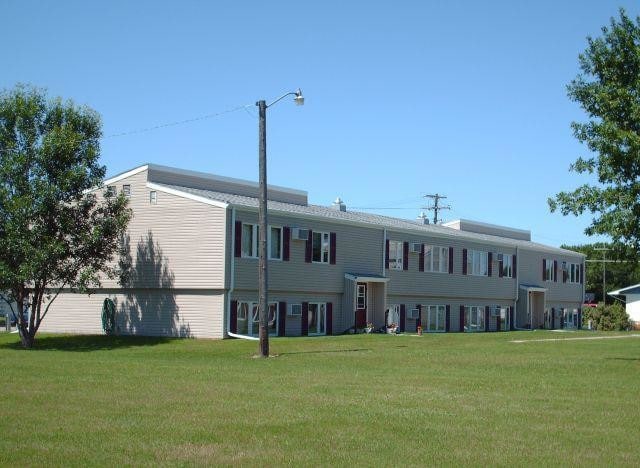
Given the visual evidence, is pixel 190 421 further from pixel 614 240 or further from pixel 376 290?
pixel 376 290

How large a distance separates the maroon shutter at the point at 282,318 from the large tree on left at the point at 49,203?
7323 millimetres

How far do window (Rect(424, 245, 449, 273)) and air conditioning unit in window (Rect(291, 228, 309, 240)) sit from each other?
32.0 ft

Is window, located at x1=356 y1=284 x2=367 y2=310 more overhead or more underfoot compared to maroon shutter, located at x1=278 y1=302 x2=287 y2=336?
more overhead

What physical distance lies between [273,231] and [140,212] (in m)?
5.61

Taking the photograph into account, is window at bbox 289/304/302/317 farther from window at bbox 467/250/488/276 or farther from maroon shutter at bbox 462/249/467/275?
window at bbox 467/250/488/276

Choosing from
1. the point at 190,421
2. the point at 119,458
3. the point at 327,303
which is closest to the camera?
the point at 119,458

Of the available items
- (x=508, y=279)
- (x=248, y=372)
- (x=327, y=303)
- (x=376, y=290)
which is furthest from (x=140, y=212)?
(x=508, y=279)

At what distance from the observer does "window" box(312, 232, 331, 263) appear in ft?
123

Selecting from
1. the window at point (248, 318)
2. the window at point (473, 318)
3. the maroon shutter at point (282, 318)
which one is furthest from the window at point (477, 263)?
the window at point (248, 318)

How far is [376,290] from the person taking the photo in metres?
41.3

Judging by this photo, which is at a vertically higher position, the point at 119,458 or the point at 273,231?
the point at 273,231

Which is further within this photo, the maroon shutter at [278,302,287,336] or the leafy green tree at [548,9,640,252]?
the maroon shutter at [278,302,287,336]

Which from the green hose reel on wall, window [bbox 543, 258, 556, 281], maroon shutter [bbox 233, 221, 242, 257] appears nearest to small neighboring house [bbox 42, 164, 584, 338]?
maroon shutter [bbox 233, 221, 242, 257]

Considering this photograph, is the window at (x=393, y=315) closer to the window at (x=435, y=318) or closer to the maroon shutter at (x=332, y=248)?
the window at (x=435, y=318)
